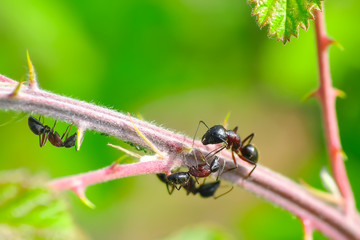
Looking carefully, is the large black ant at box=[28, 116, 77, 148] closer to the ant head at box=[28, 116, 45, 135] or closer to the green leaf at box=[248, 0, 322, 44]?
the ant head at box=[28, 116, 45, 135]

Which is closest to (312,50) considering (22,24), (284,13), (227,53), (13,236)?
(227,53)

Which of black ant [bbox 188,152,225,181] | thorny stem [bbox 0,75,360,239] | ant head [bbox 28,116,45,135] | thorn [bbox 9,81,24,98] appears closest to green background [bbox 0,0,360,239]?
thorny stem [bbox 0,75,360,239]

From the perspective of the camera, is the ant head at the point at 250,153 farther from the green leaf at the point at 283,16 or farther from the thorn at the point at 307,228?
the green leaf at the point at 283,16

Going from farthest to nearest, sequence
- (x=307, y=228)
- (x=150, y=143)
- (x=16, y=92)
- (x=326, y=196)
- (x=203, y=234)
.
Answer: (x=203, y=234), (x=326, y=196), (x=307, y=228), (x=150, y=143), (x=16, y=92)

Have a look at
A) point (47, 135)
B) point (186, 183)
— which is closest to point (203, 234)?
point (186, 183)

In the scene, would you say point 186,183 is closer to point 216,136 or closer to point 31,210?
point 216,136

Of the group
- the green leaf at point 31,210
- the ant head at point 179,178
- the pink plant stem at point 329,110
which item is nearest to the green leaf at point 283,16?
the pink plant stem at point 329,110
